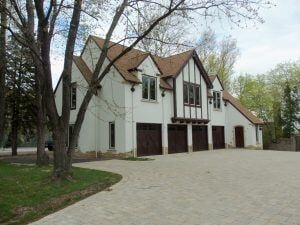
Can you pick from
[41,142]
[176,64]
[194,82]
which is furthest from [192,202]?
[194,82]

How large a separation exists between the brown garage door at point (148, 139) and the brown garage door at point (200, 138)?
475cm

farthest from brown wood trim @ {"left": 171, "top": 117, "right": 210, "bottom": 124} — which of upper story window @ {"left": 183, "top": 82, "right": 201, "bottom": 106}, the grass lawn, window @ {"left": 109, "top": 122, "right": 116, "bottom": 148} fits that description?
the grass lawn

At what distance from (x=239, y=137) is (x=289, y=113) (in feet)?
37.4

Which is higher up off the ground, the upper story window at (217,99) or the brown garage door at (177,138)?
the upper story window at (217,99)

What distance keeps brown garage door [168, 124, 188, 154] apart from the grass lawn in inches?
545

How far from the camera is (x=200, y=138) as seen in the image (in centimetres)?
3098

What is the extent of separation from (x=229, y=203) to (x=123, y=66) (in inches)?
681

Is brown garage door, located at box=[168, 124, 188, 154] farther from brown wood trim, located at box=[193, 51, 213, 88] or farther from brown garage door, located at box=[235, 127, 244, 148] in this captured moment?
brown garage door, located at box=[235, 127, 244, 148]

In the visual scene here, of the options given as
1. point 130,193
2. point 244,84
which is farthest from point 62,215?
point 244,84

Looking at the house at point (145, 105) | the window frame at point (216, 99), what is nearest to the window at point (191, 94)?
the house at point (145, 105)

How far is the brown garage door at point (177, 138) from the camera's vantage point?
27.5 metres

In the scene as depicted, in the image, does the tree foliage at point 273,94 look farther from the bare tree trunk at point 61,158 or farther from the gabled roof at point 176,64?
the bare tree trunk at point 61,158

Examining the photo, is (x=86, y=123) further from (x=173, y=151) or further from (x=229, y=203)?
(x=229, y=203)

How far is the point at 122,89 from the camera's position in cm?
2405
